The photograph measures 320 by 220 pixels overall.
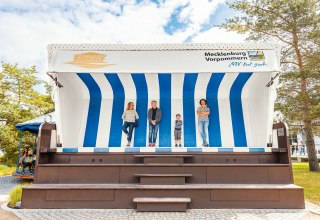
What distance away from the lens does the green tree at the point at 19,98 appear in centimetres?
1859

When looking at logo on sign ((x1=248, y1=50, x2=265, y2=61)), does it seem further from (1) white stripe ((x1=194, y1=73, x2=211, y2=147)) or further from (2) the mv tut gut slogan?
(1) white stripe ((x1=194, y1=73, x2=211, y2=147))

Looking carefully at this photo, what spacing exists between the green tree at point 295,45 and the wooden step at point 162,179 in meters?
→ 11.7

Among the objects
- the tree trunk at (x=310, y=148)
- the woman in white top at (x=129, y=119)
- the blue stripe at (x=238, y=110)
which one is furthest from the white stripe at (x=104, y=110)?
the tree trunk at (x=310, y=148)

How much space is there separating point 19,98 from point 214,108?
20549 mm

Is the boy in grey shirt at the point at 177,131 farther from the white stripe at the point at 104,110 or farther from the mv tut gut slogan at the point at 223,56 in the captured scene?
the mv tut gut slogan at the point at 223,56

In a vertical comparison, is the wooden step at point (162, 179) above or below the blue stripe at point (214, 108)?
below

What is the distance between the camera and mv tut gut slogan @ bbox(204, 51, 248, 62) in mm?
5107

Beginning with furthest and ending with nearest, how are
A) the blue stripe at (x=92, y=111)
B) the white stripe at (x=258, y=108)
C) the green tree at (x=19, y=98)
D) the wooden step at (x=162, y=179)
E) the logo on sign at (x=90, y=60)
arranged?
1. the green tree at (x=19, y=98)
2. the blue stripe at (x=92, y=111)
3. the white stripe at (x=258, y=108)
4. the logo on sign at (x=90, y=60)
5. the wooden step at (x=162, y=179)

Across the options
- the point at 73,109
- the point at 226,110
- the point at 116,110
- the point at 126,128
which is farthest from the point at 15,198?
the point at 226,110

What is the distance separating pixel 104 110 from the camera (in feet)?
23.0

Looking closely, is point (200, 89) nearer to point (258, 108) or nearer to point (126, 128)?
point (258, 108)

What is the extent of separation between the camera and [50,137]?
17.5 ft

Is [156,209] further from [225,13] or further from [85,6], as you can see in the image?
[225,13]

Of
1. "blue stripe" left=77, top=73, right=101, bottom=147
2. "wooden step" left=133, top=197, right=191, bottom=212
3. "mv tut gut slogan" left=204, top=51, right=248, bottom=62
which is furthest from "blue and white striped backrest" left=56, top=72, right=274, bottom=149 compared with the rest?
"wooden step" left=133, top=197, right=191, bottom=212
